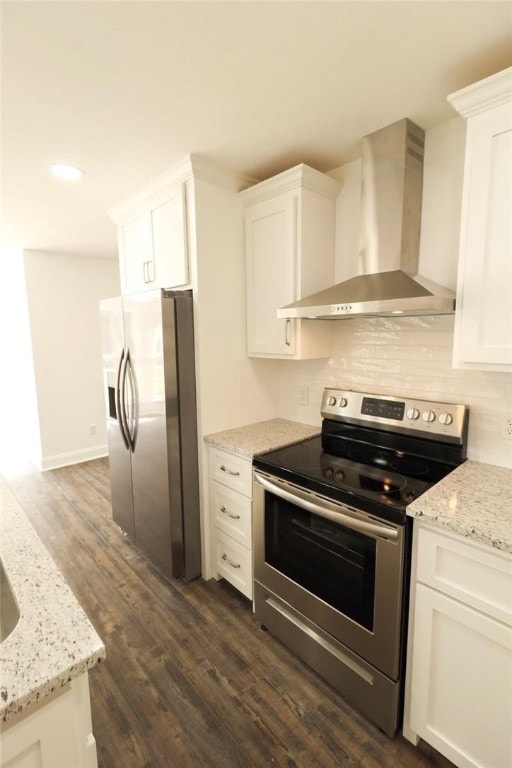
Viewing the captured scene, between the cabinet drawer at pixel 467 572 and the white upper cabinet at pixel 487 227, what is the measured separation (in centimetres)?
65

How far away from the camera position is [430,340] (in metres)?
1.83

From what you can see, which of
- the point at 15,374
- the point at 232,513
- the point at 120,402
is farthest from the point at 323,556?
the point at 15,374

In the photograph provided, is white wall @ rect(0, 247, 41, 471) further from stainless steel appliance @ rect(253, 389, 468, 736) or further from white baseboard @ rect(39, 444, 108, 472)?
stainless steel appliance @ rect(253, 389, 468, 736)

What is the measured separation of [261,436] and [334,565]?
856 millimetres

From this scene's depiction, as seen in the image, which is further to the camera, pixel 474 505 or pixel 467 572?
pixel 474 505

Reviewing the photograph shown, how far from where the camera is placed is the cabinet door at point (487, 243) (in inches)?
50.5

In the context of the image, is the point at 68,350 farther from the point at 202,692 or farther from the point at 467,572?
the point at 467,572

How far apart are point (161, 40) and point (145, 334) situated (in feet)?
4.32

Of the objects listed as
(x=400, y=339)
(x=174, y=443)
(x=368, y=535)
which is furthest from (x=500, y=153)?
(x=174, y=443)

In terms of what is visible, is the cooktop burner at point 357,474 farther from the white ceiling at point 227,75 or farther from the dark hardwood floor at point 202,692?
the white ceiling at point 227,75

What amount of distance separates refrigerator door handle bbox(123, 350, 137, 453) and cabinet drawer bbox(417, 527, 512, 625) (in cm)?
177

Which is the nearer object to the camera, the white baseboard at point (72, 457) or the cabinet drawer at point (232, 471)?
the cabinet drawer at point (232, 471)

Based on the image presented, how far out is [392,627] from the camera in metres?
1.33

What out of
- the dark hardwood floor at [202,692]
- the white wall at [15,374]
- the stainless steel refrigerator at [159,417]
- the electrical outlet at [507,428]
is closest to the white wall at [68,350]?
the white wall at [15,374]
